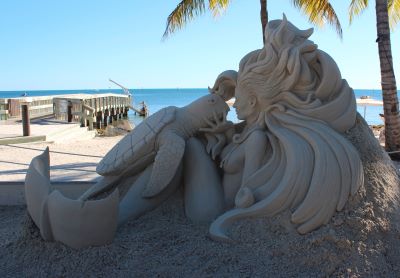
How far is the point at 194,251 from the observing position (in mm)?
2539

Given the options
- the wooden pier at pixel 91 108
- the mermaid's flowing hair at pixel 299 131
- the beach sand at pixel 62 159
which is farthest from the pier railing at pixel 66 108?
the mermaid's flowing hair at pixel 299 131

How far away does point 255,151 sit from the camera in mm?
2678

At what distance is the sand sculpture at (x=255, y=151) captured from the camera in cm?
248

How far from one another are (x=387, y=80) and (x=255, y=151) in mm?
5604

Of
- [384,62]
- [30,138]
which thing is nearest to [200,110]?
[384,62]

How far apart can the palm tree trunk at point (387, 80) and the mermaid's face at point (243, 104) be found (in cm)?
533

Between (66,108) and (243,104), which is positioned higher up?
(66,108)

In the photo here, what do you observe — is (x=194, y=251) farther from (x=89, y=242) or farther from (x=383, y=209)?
(x=383, y=209)

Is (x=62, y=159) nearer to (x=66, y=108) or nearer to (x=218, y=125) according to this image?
(x=218, y=125)

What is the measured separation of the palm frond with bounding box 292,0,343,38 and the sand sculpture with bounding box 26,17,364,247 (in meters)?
6.48

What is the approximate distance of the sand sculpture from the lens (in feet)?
8.13

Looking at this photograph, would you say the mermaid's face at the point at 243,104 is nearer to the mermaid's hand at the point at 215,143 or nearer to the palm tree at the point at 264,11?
the mermaid's hand at the point at 215,143

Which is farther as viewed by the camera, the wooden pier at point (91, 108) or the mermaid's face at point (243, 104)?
the wooden pier at point (91, 108)

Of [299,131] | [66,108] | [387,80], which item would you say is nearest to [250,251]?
[299,131]
